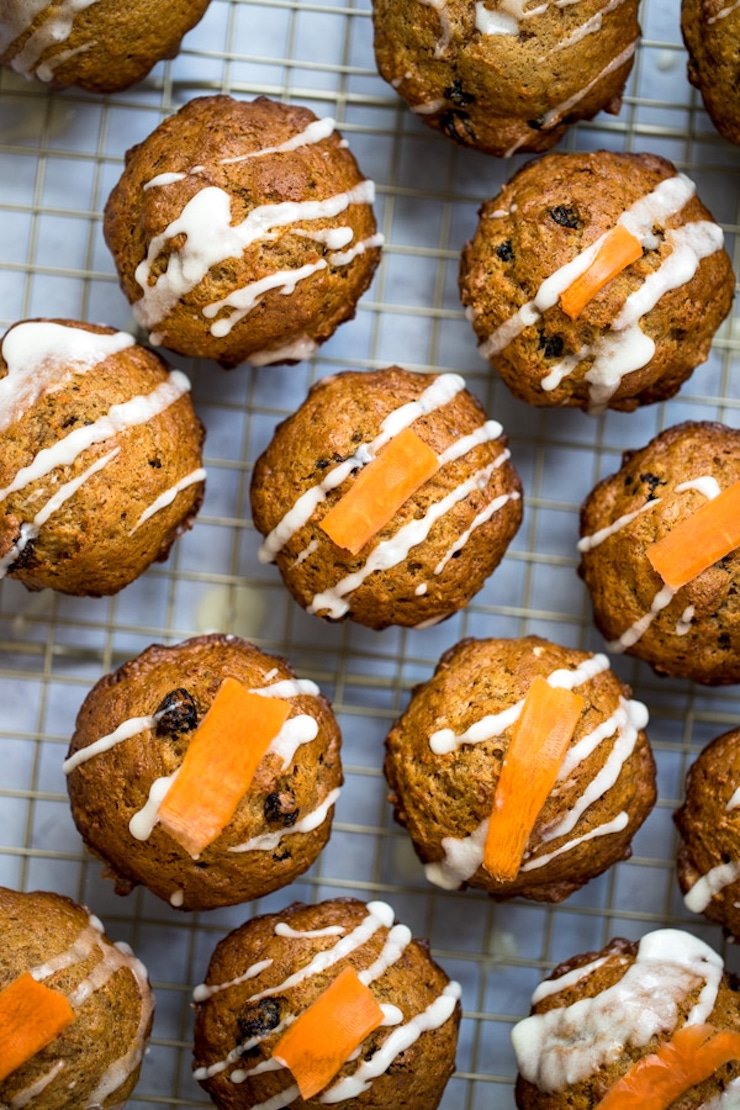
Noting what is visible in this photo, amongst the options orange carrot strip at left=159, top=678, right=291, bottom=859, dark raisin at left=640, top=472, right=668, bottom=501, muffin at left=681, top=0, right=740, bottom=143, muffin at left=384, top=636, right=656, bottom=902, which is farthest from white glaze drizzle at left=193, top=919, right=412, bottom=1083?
muffin at left=681, top=0, right=740, bottom=143

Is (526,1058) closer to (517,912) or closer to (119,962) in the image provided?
(517,912)

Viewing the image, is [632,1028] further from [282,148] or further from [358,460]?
[282,148]

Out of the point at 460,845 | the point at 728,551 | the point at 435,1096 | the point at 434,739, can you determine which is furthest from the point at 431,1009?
the point at 728,551

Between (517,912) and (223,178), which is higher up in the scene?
(223,178)

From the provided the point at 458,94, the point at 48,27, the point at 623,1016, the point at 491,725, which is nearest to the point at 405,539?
the point at 491,725

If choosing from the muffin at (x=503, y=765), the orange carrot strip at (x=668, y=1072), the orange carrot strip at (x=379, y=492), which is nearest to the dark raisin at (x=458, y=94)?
the orange carrot strip at (x=379, y=492)
